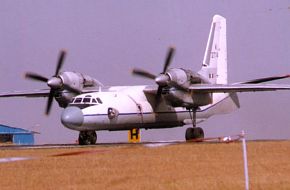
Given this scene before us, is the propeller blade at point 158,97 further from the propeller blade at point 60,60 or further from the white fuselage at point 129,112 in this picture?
the propeller blade at point 60,60

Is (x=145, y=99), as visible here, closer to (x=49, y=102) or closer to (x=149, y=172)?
(x=49, y=102)

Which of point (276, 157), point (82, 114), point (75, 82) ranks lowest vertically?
point (276, 157)

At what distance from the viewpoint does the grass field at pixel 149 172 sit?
1453 cm

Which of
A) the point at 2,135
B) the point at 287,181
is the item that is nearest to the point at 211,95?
the point at 287,181

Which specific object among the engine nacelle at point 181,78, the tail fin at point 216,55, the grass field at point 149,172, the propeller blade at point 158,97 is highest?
the tail fin at point 216,55

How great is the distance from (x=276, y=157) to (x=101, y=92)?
17330 mm

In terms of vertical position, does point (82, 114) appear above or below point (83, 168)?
above

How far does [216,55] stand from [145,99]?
7186 millimetres

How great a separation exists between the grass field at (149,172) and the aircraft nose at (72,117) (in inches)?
440

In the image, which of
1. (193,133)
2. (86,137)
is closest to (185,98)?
(193,133)

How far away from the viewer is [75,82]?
39125mm

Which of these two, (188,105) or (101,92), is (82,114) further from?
(188,105)

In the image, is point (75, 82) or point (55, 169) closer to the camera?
point (55, 169)

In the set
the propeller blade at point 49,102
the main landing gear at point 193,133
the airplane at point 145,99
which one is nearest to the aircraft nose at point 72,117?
the airplane at point 145,99
